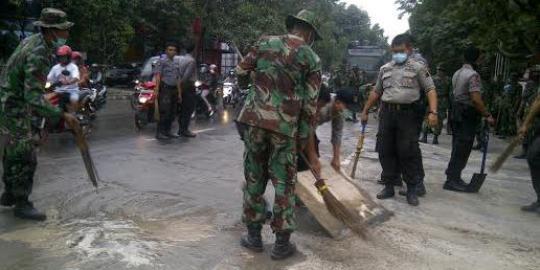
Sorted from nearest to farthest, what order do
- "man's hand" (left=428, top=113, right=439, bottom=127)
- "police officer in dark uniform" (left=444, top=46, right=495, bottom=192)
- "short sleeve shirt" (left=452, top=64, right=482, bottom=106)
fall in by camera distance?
"man's hand" (left=428, top=113, right=439, bottom=127) → "short sleeve shirt" (left=452, top=64, right=482, bottom=106) → "police officer in dark uniform" (left=444, top=46, right=495, bottom=192)

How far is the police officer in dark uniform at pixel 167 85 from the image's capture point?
10281 millimetres

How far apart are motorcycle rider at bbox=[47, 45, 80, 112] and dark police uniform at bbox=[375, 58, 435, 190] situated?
5893 millimetres

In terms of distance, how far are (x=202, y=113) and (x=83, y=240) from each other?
10.3m

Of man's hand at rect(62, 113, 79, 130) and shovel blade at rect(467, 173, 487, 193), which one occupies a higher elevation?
man's hand at rect(62, 113, 79, 130)

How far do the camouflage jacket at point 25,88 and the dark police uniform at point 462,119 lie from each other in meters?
4.75

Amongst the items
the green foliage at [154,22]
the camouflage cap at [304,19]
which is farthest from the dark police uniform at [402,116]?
the green foliage at [154,22]

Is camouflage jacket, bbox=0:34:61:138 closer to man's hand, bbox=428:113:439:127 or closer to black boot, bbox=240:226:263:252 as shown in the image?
black boot, bbox=240:226:263:252

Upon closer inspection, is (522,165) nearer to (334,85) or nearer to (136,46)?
(334,85)

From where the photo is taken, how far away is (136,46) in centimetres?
3269

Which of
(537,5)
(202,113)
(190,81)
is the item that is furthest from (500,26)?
(202,113)

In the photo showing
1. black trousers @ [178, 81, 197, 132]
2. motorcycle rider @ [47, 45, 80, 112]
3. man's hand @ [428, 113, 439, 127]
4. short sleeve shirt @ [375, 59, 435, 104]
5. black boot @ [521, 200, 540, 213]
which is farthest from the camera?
black trousers @ [178, 81, 197, 132]

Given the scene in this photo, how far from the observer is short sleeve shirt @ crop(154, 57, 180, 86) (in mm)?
10281

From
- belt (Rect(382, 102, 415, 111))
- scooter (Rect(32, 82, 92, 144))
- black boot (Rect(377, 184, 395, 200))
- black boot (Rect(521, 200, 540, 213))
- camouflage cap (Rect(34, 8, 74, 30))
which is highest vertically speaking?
camouflage cap (Rect(34, 8, 74, 30))

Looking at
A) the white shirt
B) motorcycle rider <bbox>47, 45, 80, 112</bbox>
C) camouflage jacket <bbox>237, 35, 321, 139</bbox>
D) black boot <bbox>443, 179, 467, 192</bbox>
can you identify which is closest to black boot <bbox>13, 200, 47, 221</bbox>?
camouflage jacket <bbox>237, 35, 321, 139</bbox>
